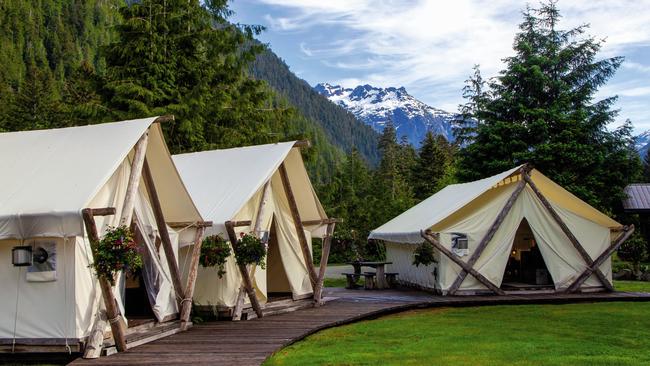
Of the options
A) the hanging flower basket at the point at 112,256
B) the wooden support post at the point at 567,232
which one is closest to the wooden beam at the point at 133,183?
the hanging flower basket at the point at 112,256

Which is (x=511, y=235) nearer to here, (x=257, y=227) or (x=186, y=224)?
(x=257, y=227)

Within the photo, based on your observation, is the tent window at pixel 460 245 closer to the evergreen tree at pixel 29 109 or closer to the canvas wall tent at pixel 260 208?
the canvas wall tent at pixel 260 208

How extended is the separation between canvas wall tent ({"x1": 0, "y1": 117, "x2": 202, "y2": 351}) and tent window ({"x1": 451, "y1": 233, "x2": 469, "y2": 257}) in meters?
7.23

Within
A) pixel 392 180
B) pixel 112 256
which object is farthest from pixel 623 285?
pixel 392 180

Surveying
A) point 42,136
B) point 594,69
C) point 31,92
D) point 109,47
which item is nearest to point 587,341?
point 42,136

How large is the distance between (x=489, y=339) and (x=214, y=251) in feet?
16.2

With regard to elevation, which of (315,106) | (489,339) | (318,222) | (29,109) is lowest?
(489,339)

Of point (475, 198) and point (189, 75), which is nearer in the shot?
point (475, 198)

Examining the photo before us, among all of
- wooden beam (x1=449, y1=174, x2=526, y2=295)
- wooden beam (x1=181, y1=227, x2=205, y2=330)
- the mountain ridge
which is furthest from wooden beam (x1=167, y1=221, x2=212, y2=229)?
the mountain ridge

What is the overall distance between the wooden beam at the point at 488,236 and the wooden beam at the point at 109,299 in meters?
8.62

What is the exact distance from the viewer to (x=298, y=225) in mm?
13961

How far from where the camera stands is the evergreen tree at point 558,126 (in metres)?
28.5

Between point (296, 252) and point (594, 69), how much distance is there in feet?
77.2

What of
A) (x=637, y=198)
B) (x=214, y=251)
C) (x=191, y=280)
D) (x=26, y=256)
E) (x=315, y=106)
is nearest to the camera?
(x=26, y=256)
